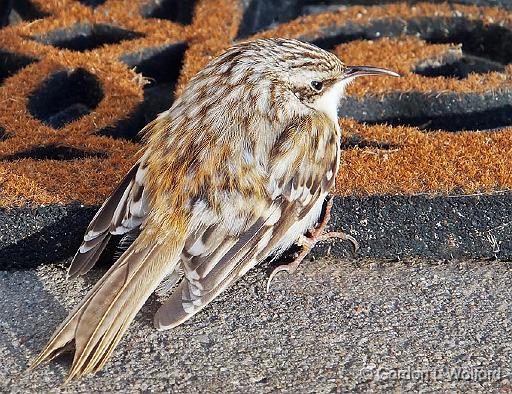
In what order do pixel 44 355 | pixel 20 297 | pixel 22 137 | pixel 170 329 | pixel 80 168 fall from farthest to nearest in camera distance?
pixel 22 137 < pixel 80 168 < pixel 20 297 < pixel 170 329 < pixel 44 355

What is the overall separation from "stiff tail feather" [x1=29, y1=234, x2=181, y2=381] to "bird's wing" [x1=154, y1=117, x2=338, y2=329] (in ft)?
0.50

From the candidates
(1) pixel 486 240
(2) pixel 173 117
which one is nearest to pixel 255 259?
(2) pixel 173 117

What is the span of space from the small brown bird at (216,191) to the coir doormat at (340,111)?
0.32 m

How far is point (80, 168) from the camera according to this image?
499 centimetres

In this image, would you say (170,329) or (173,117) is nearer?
(170,329)

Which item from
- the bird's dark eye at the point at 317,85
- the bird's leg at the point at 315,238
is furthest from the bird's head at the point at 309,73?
the bird's leg at the point at 315,238

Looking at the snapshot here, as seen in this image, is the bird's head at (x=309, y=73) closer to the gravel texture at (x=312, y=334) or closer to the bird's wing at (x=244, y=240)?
the bird's wing at (x=244, y=240)

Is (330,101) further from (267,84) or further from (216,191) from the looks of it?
(216,191)

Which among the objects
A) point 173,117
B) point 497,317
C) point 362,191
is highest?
point 173,117

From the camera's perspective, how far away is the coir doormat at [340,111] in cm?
466

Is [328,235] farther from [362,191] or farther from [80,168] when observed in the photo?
[80,168]

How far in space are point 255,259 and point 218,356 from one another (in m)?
0.52

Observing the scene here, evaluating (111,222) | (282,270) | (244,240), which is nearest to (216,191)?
(244,240)

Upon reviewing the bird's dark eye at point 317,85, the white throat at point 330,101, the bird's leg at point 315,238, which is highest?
the bird's dark eye at point 317,85
